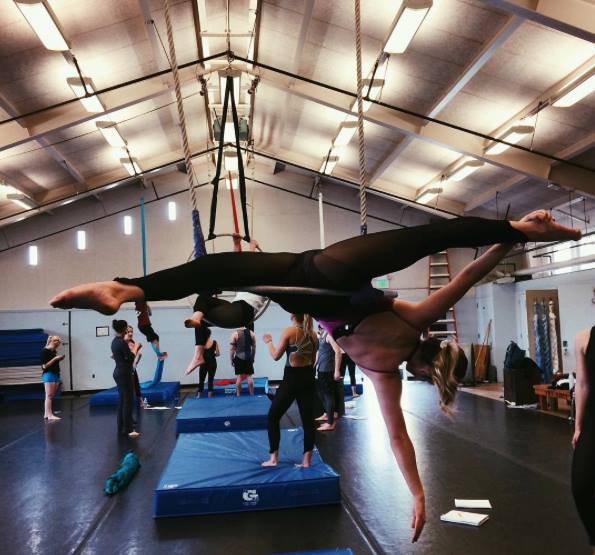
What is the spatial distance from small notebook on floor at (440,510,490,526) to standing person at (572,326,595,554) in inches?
46.8

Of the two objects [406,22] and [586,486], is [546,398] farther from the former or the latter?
[586,486]

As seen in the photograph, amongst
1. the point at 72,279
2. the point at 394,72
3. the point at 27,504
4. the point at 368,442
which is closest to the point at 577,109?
the point at 394,72

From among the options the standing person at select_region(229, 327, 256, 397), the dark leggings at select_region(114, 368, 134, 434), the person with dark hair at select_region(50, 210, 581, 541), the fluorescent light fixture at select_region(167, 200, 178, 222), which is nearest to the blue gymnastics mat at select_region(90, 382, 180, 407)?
the standing person at select_region(229, 327, 256, 397)

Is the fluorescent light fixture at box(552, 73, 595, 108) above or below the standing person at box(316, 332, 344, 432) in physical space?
above

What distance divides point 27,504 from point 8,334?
8.51 meters

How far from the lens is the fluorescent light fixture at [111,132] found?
8188 millimetres

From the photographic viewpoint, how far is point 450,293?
6.24 feet

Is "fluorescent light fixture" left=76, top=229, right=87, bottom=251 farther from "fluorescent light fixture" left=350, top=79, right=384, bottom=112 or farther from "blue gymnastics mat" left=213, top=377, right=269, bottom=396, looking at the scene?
A: "fluorescent light fixture" left=350, top=79, right=384, bottom=112

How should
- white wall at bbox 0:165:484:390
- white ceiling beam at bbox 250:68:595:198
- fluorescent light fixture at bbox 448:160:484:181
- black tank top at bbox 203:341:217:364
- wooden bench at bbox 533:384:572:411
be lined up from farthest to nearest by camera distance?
white wall at bbox 0:165:484:390, black tank top at bbox 203:341:217:364, fluorescent light fixture at bbox 448:160:484:181, wooden bench at bbox 533:384:572:411, white ceiling beam at bbox 250:68:595:198

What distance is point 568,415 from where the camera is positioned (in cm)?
771

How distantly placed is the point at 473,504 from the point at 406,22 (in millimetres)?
4220

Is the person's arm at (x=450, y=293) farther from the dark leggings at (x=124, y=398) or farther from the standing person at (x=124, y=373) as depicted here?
the dark leggings at (x=124, y=398)

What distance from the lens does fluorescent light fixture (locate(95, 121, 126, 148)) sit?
A: 8.19 meters

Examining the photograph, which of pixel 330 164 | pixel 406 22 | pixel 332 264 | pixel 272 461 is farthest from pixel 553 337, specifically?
pixel 332 264
